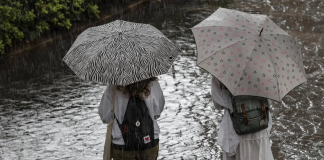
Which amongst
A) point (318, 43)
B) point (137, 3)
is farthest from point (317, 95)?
point (137, 3)

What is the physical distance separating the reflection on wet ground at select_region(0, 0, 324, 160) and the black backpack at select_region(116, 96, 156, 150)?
2.15 meters

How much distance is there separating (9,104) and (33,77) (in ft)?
4.07

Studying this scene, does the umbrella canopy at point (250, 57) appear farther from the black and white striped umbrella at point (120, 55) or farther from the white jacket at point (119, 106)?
the white jacket at point (119, 106)

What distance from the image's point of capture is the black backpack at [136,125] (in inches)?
178

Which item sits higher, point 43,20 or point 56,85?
point 43,20

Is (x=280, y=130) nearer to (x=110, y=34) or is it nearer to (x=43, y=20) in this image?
(x=110, y=34)

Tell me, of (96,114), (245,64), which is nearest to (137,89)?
(245,64)

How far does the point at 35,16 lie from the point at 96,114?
12.3 ft

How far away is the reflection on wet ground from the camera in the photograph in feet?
22.8

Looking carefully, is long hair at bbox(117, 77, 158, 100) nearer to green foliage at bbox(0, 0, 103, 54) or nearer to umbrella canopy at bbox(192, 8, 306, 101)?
umbrella canopy at bbox(192, 8, 306, 101)

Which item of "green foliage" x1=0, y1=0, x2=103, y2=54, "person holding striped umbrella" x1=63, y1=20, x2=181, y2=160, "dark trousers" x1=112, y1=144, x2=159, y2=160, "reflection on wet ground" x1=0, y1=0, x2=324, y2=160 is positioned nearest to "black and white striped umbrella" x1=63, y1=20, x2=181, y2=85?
"person holding striped umbrella" x1=63, y1=20, x2=181, y2=160

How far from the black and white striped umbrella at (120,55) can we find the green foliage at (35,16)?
5856 mm

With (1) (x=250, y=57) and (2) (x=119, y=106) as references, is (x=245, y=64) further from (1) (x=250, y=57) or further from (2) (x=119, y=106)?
(2) (x=119, y=106)

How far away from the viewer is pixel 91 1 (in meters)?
13.2
